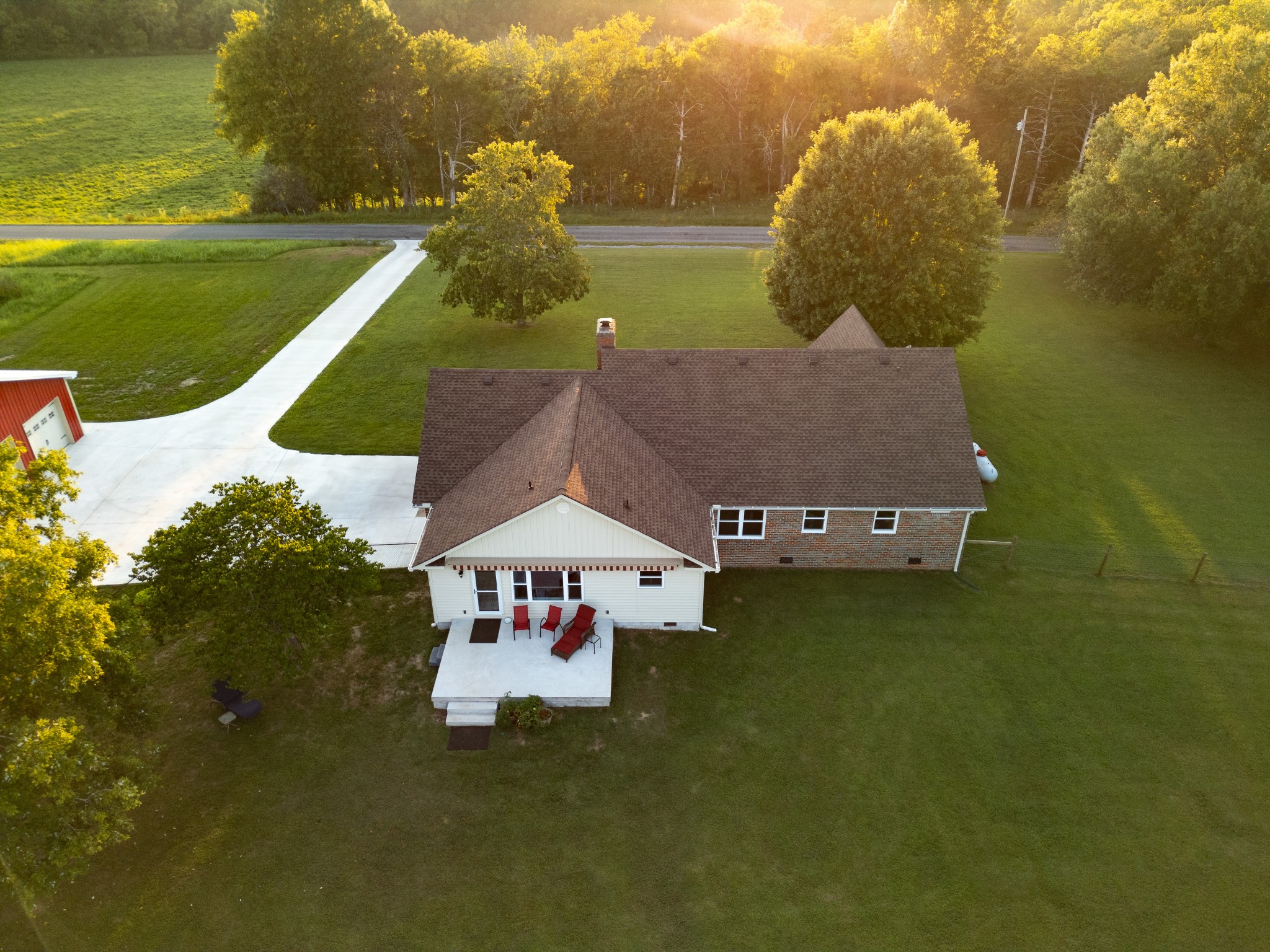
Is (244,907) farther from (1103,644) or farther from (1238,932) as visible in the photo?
(1103,644)

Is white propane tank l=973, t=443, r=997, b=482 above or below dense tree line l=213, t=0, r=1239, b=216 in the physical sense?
below

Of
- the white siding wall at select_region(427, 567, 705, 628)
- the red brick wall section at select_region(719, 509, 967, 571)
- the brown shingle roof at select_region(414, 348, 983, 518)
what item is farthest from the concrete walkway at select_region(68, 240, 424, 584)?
the red brick wall section at select_region(719, 509, 967, 571)

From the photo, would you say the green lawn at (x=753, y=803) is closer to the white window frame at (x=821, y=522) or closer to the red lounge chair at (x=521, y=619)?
the red lounge chair at (x=521, y=619)

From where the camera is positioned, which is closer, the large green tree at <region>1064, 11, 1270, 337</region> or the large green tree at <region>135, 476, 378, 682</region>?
the large green tree at <region>135, 476, 378, 682</region>

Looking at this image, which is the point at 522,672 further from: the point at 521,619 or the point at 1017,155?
the point at 1017,155

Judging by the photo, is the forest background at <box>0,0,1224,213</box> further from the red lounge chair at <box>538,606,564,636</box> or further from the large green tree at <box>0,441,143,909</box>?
the large green tree at <box>0,441,143,909</box>

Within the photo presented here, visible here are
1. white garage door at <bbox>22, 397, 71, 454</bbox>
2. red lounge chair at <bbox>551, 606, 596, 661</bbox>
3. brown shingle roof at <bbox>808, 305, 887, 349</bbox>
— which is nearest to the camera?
red lounge chair at <bbox>551, 606, 596, 661</bbox>

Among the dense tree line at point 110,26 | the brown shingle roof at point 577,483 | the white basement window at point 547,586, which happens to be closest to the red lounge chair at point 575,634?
the white basement window at point 547,586

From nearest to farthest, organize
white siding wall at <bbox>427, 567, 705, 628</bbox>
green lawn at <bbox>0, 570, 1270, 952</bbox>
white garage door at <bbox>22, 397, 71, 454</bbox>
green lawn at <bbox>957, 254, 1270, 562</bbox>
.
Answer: green lawn at <bbox>0, 570, 1270, 952</bbox>
white siding wall at <bbox>427, 567, 705, 628</bbox>
green lawn at <bbox>957, 254, 1270, 562</bbox>
white garage door at <bbox>22, 397, 71, 454</bbox>
